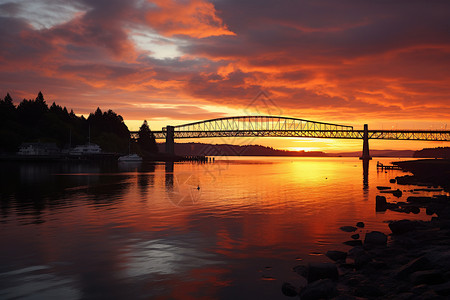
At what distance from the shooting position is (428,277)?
11.2 meters

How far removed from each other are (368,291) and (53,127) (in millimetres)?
166595

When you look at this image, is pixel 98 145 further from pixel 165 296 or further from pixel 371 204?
pixel 165 296

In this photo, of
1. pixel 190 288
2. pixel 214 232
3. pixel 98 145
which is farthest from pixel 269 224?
pixel 98 145

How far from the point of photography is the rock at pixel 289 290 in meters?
11.5

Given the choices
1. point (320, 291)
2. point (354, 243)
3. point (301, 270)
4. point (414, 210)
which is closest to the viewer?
point (320, 291)

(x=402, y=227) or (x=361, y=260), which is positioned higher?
(x=402, y=227)

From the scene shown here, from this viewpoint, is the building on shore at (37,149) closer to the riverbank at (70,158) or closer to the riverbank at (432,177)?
the riverbank at (70,158)

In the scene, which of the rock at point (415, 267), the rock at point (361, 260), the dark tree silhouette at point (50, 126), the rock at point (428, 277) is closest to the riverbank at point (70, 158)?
the dark tree silhouette at point (50, 126)

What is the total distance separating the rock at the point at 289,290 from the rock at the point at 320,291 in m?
0.33

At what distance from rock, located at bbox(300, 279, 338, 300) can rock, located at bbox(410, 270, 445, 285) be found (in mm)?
2668

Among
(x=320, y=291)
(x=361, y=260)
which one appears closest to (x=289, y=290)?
(x=320, y=291)

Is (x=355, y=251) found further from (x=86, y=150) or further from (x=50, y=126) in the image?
(x=50, y=126)

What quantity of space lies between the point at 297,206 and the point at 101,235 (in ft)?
61.2

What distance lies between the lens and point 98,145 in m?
172
